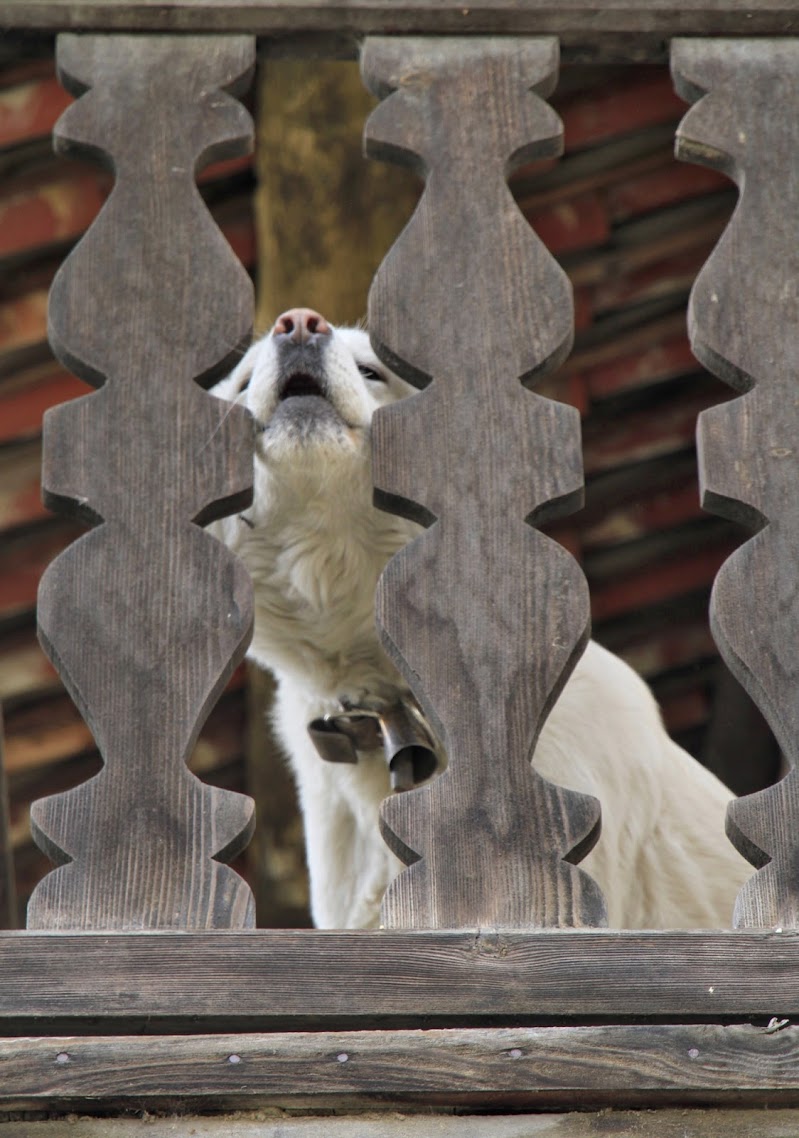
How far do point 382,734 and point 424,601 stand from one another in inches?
55.1

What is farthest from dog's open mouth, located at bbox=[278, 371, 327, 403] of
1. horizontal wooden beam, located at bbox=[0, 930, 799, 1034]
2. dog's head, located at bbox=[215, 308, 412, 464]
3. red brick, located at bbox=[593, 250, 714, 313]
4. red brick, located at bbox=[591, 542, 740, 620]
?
red brick, located at bbox=[591, 542, 740, 620]

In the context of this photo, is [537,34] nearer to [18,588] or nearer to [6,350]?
[6,350]

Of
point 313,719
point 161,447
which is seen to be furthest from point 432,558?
point 313,719

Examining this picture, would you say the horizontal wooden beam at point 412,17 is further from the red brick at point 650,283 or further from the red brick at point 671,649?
the red brick at point 671,649

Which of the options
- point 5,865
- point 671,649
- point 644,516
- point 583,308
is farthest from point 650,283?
point 5,865

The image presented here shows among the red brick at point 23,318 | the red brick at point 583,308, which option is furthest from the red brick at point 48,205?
the red brick at point 583,308

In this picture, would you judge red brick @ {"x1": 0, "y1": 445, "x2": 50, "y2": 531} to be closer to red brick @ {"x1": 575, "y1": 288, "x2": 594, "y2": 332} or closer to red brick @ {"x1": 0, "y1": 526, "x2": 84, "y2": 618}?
red brick @ {"x1": 0, "y1": 526, "x2": 84, "y2": 618}

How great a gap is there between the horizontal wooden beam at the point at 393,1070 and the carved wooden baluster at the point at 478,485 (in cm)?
16

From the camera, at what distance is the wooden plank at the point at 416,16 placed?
253 cm

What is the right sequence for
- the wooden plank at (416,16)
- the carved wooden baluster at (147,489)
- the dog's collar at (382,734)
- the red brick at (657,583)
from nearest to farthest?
the carved wooden baluster at (147,489) < the wooden plank at (416,16) < the dog's collar at (382,734) < the red brick at (657,583)

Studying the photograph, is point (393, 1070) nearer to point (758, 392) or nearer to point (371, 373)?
point (758, 392)

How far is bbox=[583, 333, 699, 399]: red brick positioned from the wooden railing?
6.85 ft

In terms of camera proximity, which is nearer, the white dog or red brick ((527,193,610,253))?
the white dog

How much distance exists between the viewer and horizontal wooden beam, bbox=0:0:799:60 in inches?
99.5
